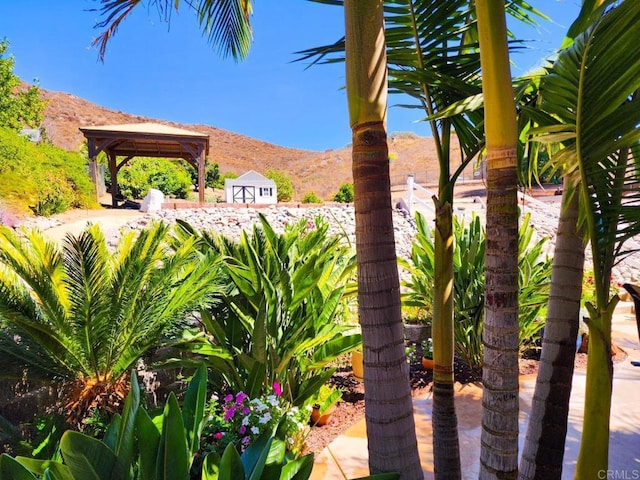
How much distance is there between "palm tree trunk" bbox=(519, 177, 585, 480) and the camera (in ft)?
4.75

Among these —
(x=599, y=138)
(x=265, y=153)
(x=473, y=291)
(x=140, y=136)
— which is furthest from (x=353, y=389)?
(x=265, y=153)

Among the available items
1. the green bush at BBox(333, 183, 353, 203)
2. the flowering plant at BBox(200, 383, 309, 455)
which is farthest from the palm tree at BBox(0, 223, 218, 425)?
the green bush at BBox(333, 183, 353, 203)

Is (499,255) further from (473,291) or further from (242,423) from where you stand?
(473,291)

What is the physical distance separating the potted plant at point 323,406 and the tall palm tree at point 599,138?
2173mm

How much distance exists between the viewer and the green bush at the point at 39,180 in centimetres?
1087

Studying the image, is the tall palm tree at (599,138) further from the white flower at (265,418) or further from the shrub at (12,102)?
the shrub at (12,102)

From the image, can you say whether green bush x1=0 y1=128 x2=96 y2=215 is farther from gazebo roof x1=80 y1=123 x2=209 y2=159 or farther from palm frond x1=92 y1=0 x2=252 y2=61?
palm frond x1=92 y1=0 x2=252 y2=61

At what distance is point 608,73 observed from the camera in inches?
40.8

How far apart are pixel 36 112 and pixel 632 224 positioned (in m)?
26.3

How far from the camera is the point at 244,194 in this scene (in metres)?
20.8

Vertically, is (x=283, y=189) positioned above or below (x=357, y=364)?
above

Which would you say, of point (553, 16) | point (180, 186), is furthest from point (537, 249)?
point (180, 186)

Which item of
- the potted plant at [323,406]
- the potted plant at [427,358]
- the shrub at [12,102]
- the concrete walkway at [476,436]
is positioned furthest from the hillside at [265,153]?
the potted plant at [323,406]

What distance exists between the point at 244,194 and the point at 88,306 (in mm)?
18667
